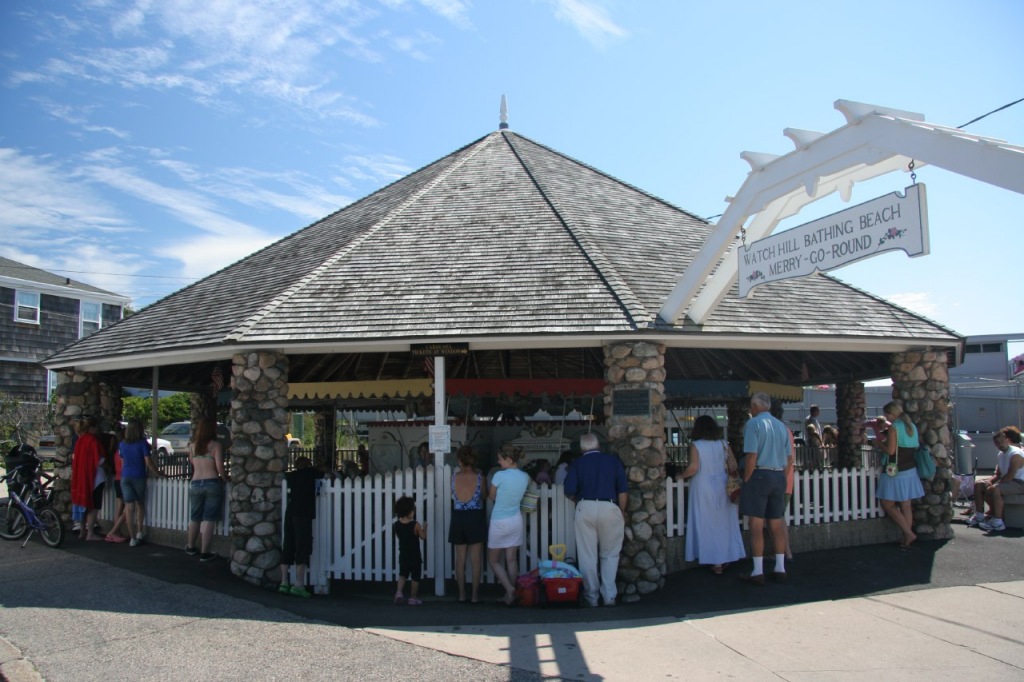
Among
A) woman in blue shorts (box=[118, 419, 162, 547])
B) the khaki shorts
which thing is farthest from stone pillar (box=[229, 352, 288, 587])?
the khaki shorts

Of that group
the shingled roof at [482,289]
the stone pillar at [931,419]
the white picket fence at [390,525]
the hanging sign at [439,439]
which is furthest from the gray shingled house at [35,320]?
the stone pillar at [931,419]

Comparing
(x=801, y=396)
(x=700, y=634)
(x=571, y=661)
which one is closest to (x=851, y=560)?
(x=700, y=634)

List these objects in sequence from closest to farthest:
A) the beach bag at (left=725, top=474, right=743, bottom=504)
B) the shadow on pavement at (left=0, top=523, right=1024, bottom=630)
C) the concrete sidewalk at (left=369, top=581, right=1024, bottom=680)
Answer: the concrete sidewalk at (left=369, top=581, right=1024, bottom=680), the shadow on pavement at (left=0, top=523, right=1024, bottom=630), the beach bag at (left=725, top=474, right=743, bottom=504)

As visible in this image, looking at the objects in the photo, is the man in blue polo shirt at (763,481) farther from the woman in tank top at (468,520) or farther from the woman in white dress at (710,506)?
the woman in tank top at (468,520)

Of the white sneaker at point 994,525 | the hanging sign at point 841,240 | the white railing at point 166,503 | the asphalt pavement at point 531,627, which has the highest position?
the hanging sign at point 841,240

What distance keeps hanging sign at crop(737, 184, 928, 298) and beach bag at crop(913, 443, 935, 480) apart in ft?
13.4

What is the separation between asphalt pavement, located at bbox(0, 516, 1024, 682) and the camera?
20.1 feet

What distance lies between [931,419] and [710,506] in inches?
150

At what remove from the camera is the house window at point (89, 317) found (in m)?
31.6

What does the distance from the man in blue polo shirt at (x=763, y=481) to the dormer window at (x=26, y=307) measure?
28670mm

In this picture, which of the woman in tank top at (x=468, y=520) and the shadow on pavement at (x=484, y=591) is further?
the woman in tank top at (x=468, y=520)

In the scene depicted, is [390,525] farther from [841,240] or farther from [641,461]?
[841,240]

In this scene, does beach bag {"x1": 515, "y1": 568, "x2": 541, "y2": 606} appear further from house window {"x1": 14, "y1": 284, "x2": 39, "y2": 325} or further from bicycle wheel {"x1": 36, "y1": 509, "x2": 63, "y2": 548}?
house window {"x1": 14, "y1": 284, "x2": 39, "y2": 325}

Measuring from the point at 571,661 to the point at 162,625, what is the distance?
3.82 m
